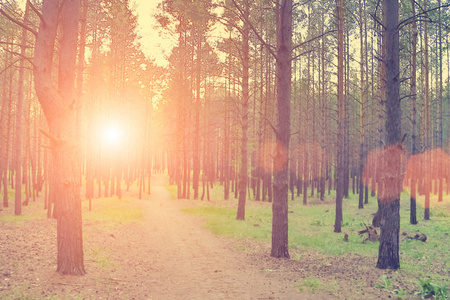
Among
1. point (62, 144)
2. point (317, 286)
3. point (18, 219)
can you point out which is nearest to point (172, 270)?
point (317, 286)

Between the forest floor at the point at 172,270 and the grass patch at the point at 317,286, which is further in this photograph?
the grass patch at the point at 317,286

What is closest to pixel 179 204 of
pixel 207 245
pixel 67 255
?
pixel 207 245

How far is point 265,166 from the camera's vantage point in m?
30.5

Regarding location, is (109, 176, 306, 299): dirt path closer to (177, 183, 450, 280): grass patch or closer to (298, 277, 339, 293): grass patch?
(298, 277, 339, 293): grass patch

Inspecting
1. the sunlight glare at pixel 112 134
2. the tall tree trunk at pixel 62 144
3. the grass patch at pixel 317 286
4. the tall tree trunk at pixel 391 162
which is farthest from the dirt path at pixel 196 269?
the sunlight glare at pixel 112 134

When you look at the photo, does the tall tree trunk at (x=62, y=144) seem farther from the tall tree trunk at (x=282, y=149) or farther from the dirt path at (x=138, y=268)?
the tall tree trunk at (x=282, y=149)

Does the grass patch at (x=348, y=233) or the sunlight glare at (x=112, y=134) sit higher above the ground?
the sunlight glare at (x=112, y=134)

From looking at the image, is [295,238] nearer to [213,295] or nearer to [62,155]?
[213,295]

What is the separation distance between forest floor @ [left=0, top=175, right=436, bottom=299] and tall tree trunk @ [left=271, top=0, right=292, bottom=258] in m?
0.69

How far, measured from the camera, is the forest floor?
6.59m

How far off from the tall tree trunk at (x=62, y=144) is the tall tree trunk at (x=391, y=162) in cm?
788

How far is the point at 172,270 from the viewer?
8.71 meters

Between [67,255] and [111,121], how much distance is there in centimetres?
2430

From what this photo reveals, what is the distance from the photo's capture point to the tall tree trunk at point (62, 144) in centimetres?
730
